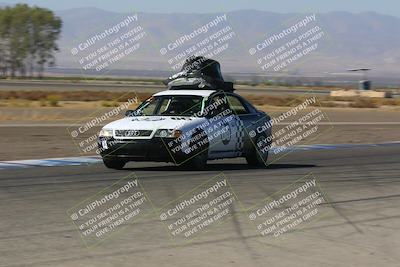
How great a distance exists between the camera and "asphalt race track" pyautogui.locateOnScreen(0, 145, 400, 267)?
23.9ft

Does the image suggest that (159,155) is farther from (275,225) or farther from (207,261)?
(207,261)

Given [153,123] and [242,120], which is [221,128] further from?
[153,123]

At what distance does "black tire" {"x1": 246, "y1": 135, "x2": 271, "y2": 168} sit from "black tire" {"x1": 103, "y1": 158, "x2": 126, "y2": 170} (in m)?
2.51

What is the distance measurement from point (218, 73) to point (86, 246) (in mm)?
11202

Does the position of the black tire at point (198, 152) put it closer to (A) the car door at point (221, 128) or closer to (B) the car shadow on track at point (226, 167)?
(A) the car door at point (221, 128)

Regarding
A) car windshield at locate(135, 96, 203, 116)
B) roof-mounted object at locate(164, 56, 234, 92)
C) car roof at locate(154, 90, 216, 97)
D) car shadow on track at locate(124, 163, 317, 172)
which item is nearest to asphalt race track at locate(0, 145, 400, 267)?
car shadow on track at locate(124, 163, 317, 172)

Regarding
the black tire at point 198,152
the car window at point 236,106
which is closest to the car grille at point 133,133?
the black tire at point 198,152

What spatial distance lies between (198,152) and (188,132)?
52 centimetres

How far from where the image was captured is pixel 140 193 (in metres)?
11.4

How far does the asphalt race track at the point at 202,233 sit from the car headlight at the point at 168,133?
673 millimetres

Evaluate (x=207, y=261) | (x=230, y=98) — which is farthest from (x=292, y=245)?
(x=230, y=98)

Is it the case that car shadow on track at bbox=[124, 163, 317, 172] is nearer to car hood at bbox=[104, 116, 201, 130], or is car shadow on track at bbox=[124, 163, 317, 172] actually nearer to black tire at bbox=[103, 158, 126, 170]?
black tire at bbox=[103, 158, 126, 170]

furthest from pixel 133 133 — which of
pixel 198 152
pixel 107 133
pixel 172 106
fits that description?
pixel 172 106

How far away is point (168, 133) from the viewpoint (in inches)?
538
